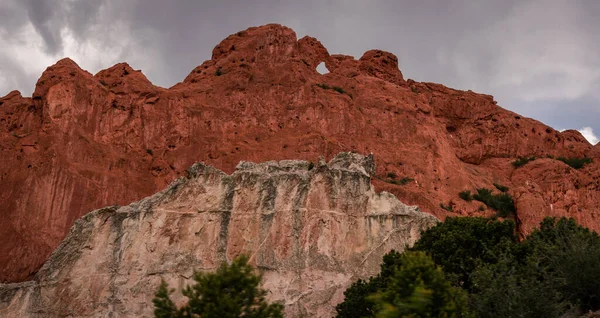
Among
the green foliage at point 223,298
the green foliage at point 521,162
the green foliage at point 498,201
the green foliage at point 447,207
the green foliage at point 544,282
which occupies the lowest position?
the green foliage at point 223,298

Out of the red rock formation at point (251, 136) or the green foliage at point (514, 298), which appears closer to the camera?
the green foliage at point (514, 298)

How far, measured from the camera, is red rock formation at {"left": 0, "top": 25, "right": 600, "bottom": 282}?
132 feet

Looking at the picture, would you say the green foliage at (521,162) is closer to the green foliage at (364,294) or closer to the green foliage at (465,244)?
the green foliage at (465,244)

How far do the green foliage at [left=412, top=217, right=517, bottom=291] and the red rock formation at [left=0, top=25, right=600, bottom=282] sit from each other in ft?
42.8

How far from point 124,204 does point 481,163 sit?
35.9 meters

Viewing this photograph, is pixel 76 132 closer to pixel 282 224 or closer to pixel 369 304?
pixel 282 224

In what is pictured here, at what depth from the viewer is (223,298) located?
20.0 meters

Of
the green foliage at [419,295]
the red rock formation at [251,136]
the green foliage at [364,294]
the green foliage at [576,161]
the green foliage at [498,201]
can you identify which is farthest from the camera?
the green foliage at [576,161]

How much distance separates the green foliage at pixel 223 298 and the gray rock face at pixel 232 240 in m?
14.4

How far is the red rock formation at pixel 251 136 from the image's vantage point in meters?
40.3

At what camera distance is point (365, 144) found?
5081 centimetres

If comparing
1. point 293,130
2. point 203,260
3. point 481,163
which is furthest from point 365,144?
point 203,260

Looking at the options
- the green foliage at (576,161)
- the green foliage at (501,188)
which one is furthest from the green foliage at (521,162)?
the green foliage at (501,188)

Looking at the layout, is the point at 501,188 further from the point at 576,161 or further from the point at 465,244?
the point at 465,244
